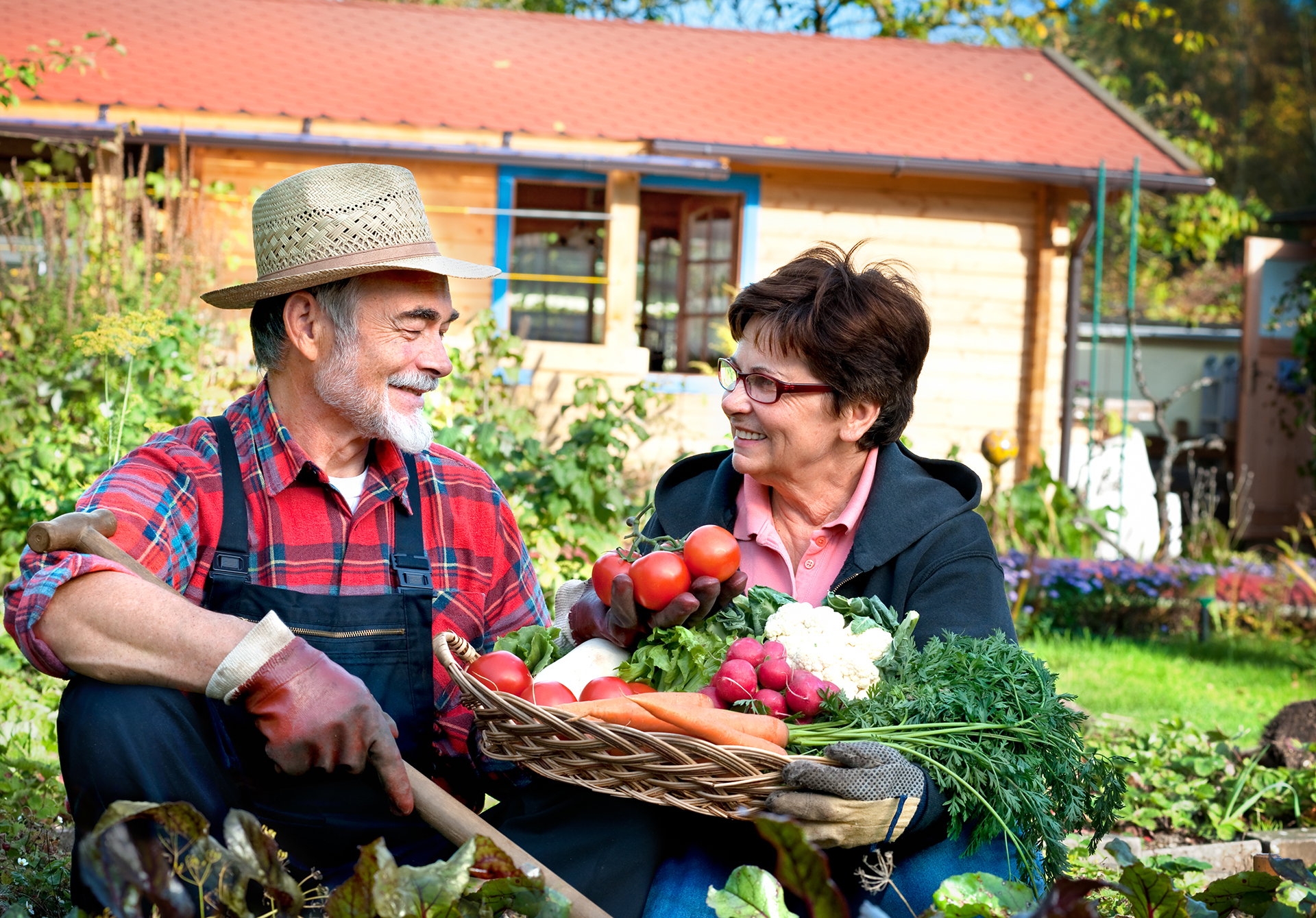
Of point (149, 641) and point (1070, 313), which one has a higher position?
point (1070, 313)

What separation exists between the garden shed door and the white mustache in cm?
1063

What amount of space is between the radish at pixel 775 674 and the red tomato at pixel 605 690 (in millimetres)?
242

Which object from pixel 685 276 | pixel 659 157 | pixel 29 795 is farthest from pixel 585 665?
pixel 685 276

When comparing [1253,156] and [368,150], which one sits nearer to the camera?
[368,150]

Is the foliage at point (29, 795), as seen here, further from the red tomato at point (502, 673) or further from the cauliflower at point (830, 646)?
the cauliflower at point (830, 646)

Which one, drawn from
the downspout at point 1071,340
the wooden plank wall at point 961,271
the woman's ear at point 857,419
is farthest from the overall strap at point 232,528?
the downspout at point 1071,340

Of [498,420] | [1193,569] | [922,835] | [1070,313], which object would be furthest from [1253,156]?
[922,835]

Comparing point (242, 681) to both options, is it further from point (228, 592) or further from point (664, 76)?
point (664, 76)

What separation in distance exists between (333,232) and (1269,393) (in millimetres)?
11358

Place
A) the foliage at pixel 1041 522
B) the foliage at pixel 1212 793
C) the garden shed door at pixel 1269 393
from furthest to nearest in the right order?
the garden shed door at pixel 1269 393, the foliage at pixel 1041 522, the foliage at pixel 1212 793

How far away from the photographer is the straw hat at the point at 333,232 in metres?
2.50

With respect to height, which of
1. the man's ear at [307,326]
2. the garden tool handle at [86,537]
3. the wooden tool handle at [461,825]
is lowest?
the wooden tool handle at [461,825]

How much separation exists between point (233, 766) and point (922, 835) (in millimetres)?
1249

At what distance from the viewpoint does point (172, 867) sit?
5.16 ft
